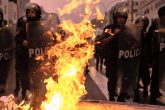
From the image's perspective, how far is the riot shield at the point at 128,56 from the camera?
24.7ft

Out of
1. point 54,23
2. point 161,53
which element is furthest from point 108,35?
point 54,23

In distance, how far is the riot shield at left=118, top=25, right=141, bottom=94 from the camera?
24.7 feet

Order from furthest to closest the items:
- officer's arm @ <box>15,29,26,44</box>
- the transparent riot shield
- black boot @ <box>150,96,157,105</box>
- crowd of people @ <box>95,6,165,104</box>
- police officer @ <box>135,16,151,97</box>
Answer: police officer @ <box>135,16,151,97</box> → black boot @ <box>150,96,157,105</box> → officer's arm @ <box>15,29,26,44</box> → the transparent riot shield → crowd of people @ <box>95,6,165,104</box>

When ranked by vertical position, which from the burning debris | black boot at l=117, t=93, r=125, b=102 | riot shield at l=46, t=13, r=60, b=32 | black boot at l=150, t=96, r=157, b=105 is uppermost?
riot shield at l=46, t=13, r=60, b=32

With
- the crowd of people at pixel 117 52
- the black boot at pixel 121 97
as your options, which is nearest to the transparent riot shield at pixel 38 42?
the crowd of people at pixel 117 52

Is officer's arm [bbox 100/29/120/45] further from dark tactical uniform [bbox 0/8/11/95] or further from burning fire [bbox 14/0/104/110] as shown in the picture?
dark tactical uniform [bbox 0/8/11/95]

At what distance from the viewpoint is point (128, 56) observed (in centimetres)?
757

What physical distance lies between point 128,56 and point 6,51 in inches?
100

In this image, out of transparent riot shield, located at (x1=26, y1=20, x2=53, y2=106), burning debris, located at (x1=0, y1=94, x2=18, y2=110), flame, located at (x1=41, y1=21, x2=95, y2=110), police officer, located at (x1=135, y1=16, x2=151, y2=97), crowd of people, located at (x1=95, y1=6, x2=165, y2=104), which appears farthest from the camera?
police officer, located at (x1=135, y1=16, x2=151, y2=97)

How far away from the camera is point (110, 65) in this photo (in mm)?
7512

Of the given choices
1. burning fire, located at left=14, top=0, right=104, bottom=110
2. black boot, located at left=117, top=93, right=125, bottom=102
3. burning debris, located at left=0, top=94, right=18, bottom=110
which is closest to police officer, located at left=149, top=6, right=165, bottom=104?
black boot, located at left=117, top=93, right=125, bottom=102

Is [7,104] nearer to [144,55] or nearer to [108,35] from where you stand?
[108,35]

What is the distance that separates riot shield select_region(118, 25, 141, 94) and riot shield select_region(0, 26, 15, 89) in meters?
2.31

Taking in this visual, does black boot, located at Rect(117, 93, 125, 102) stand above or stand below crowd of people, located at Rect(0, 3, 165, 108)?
below
